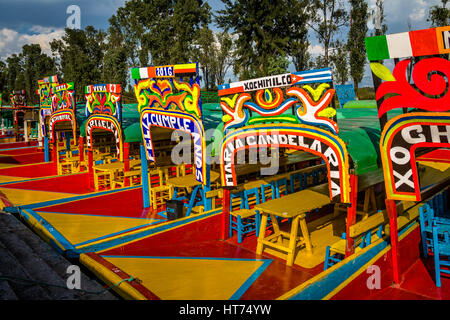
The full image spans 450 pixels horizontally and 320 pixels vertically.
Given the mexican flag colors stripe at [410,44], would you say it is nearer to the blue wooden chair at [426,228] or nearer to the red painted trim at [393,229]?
the red painted trim at [393,229]

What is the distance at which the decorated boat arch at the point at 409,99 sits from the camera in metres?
3.69

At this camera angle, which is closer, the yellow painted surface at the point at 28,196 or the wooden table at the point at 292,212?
the wooden table at the point at 292,212

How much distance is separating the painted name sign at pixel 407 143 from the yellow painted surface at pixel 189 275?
250 centimetres

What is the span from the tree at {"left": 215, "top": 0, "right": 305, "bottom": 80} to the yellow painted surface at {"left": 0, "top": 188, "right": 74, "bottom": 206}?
3018cm

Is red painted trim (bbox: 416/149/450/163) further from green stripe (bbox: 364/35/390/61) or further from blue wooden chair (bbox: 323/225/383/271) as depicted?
green stripe (bbox: 364/35/390/61)

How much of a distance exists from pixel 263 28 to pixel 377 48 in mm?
38391

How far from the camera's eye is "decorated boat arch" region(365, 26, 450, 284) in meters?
3.69

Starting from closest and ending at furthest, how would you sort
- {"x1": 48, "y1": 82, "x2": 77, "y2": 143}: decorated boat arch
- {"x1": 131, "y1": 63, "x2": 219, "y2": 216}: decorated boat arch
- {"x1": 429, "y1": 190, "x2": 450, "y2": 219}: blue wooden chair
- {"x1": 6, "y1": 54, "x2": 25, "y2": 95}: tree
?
{"x1": 429, "y1": 190, "x2": 450, "y2": 219}: blue wooden chair
{"x1": 131, "y1": 63, "x2": 219, "y2": 216}: decorated boat arch
{"x1": 48, "y1": 82, "x2": 77, "y2": 143}: decorated boat arch
{"x1": 6, "y1": 54, "x2": 25, "y2": 95}: tree

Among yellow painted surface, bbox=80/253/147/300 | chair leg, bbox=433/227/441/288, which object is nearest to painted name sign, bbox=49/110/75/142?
yellow painted surface, bbox=80/253/147/300

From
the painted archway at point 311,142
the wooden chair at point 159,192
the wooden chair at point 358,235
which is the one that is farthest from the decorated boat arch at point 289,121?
the wooden chair at point 159,192

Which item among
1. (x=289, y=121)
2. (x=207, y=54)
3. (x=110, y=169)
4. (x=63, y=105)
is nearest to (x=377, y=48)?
(x=289, y=121)

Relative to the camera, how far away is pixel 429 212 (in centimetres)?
579

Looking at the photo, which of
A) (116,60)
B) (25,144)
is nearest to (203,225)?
Answer: (25,144)
